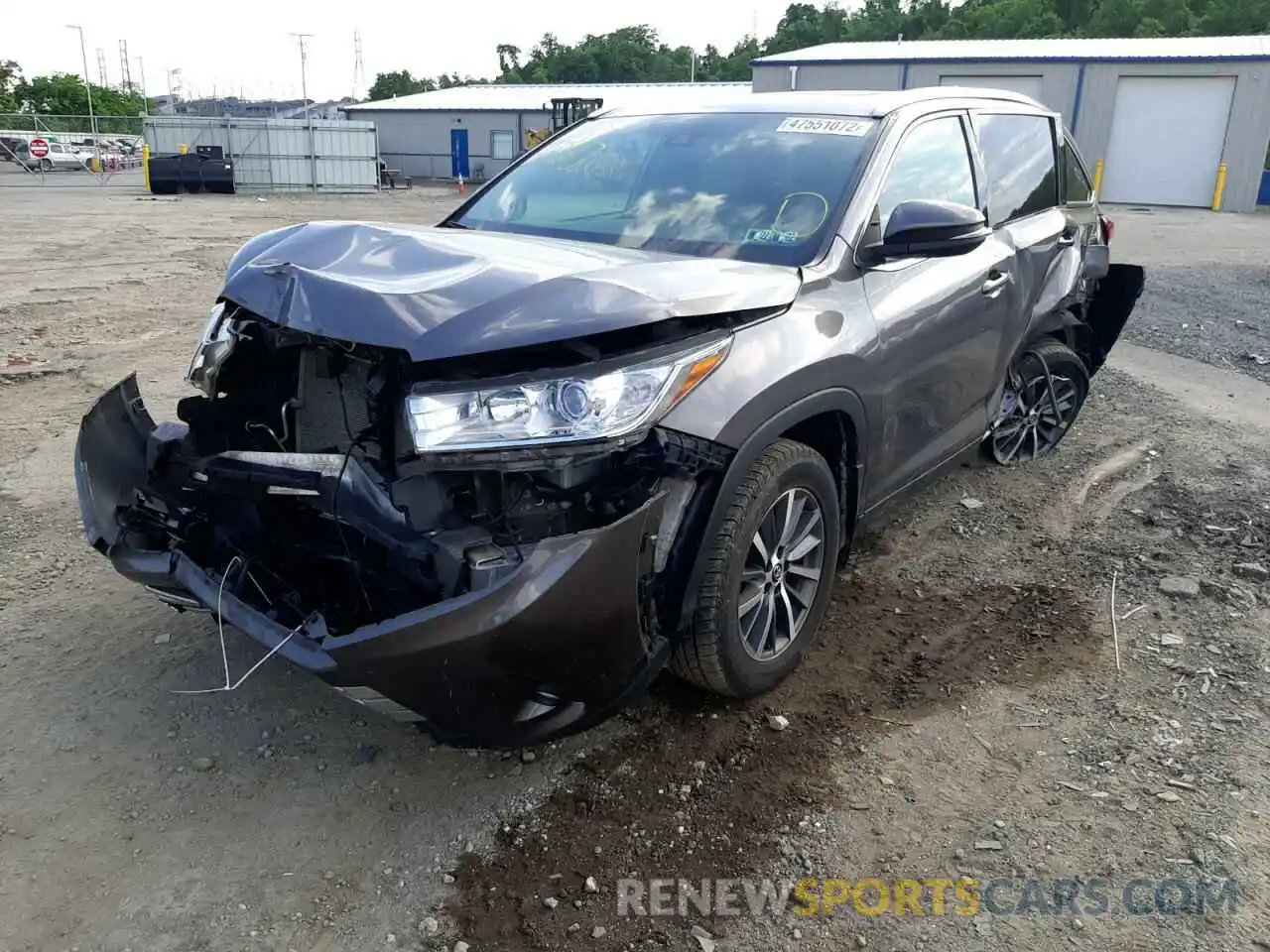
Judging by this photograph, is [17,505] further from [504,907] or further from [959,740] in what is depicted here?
[959,740]

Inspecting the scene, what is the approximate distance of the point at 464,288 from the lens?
260 cm

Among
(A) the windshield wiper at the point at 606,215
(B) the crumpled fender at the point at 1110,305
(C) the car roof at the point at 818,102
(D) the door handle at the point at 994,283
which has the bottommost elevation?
(B) the crumpled fender at the point at 1110,305

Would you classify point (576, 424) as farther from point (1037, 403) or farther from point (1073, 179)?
point (1073, 179)

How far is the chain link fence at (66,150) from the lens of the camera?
34.2 metres

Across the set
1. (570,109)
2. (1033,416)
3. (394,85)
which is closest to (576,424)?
(1033,416)

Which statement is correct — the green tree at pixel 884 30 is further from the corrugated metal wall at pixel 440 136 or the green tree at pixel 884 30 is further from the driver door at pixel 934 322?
the driver door at pixel 934 322

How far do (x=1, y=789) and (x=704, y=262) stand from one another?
253cm

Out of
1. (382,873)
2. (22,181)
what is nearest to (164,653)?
(382,873)

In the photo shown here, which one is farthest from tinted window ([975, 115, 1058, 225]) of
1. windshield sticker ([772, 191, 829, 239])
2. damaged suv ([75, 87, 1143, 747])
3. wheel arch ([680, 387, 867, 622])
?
wheel arch ([680, 387, 867, 622])

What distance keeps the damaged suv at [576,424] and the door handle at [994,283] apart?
0.10 feet

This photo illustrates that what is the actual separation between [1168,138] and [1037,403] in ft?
96.8

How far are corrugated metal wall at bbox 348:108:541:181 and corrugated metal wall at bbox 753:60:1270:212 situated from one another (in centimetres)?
1344

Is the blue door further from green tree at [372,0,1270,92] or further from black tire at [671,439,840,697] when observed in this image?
black tire at [671,439,840,697]

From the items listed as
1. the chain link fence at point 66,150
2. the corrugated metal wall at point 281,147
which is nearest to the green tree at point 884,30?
the corrugated metal wall at point 281,147
